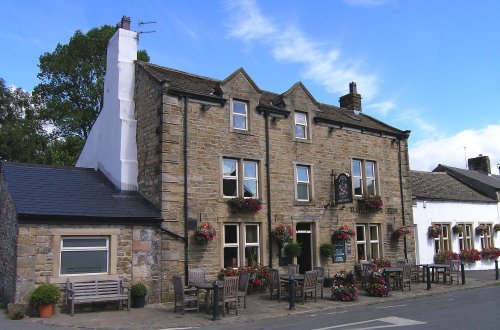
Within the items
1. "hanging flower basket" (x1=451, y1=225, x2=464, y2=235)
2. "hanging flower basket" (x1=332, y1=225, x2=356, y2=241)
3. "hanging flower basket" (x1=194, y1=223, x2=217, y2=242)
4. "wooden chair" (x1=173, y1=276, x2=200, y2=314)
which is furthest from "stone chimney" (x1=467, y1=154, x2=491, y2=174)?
"wooden chair" (x1=173, y1=276, x2=200, y2=314)

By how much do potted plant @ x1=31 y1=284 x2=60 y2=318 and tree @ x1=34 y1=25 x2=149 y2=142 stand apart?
21.8m

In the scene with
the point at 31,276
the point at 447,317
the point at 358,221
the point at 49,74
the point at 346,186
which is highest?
the point at 49,74

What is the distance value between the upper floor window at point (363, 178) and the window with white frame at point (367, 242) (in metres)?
1.55

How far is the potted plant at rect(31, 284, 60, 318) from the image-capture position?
40.9 ft

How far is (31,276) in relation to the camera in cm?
1296

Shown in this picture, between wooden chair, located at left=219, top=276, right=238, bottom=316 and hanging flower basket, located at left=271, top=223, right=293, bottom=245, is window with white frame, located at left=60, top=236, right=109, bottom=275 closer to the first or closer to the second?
wooden chair, located at left=219, top=276, right=238, bottom=316

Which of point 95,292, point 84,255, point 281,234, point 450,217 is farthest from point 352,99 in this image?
point 95,292

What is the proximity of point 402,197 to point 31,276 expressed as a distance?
16.5 metres

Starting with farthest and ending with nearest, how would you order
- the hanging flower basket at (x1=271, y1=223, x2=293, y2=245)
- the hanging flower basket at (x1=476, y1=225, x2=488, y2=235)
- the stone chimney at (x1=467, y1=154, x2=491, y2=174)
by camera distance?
the stone chimney at (x1=467, y1=154, x2=491, y2=174)
the hanging flower basket at (x1=476, y1=225, x2=488, y2=235)
the hanging flower basket at (x1=271, y1=223, x2=293, y2=245)

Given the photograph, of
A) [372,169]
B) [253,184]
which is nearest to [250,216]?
[253,184]

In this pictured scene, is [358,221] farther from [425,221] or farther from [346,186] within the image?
[425,221]

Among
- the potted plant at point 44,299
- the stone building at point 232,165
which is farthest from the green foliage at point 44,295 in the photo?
the stone building at point 232,165

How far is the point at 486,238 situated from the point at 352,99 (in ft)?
40.7

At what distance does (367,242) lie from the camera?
21.0 meters
